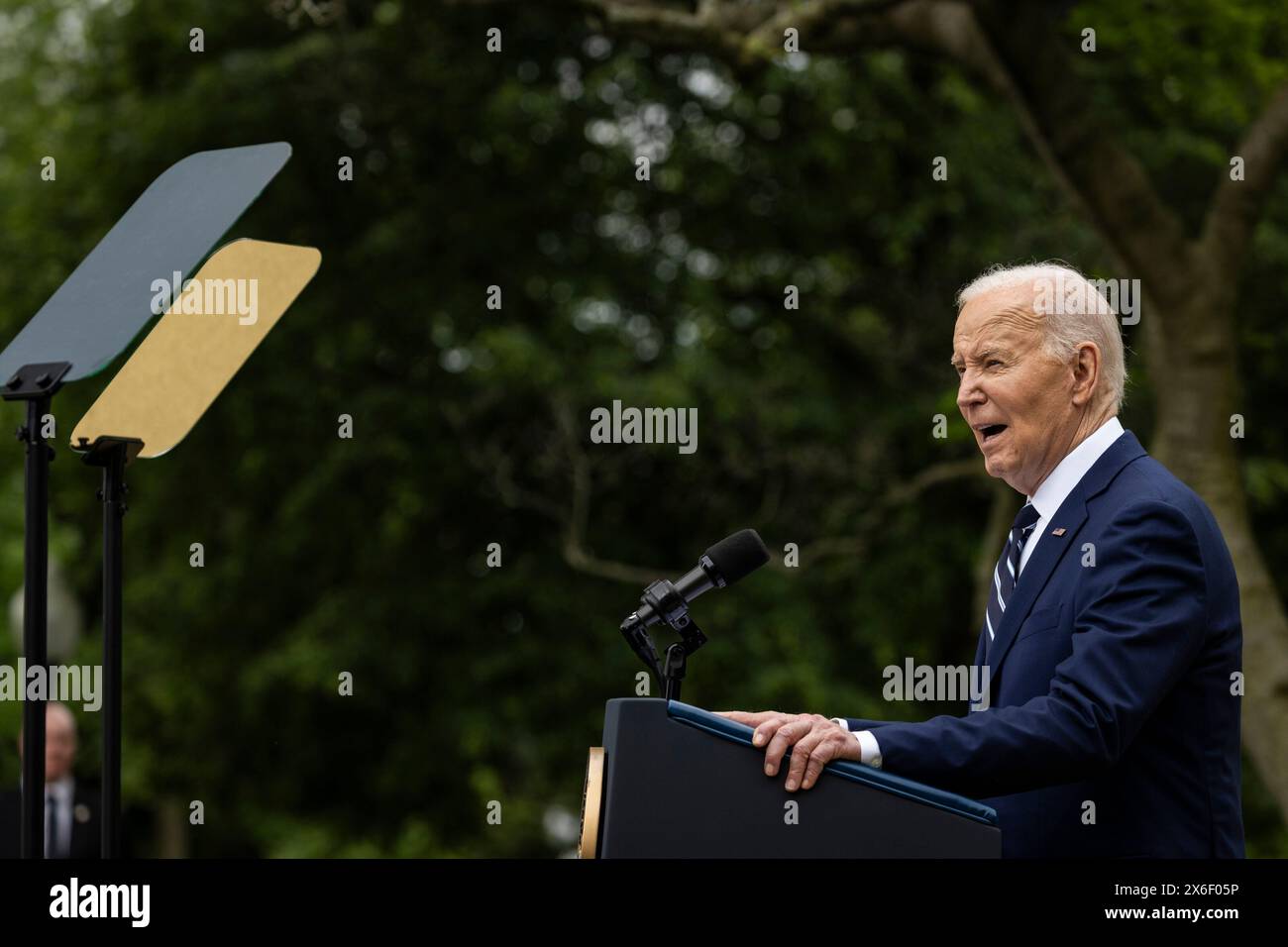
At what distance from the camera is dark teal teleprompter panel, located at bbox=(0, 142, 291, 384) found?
2754 millimetres

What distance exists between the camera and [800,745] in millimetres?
2268

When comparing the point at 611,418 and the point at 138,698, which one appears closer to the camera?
the point at 611,418

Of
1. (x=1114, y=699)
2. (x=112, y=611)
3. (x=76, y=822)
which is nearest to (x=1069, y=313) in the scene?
(x=1114, y=699)

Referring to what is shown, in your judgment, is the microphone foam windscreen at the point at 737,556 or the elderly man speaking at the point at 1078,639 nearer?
the elderly man speaking at the point at 1078,639

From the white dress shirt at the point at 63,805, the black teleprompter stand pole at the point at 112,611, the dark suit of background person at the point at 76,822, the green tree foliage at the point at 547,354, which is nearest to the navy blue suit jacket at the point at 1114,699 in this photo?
the black teleprompter stand pole at the point at 112,611

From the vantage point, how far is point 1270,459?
36.9 feet

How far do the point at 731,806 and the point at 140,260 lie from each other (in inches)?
58.7

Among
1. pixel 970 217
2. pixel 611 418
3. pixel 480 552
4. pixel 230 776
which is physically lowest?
pixel 230 776

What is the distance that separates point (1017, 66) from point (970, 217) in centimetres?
389

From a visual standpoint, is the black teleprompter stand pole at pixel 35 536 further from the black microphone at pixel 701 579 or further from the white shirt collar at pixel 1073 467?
the white shirt collar at pixel 1073 467

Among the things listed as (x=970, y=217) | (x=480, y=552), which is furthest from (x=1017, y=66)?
(x=480, y=552)

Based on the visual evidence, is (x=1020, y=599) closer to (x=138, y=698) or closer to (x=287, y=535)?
(x=287, y=535)

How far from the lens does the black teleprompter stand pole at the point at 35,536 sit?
2637 mm
